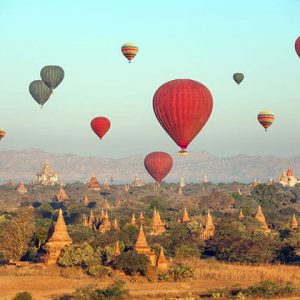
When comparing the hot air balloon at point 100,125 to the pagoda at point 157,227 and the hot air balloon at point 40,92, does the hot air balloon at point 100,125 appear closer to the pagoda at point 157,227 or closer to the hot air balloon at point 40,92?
the hot air balloon at point 40,92

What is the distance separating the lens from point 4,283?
5625cm

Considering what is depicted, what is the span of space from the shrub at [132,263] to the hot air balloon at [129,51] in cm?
3354

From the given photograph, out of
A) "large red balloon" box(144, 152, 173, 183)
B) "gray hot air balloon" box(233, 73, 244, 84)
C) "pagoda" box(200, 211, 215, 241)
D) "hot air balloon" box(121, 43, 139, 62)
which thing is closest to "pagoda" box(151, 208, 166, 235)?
"pagoda" box(200, 211, 215, 241)

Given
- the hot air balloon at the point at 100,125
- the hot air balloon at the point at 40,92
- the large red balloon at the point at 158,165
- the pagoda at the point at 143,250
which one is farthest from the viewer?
the hot air balloon at the point at 100,125

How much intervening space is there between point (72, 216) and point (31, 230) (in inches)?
2333

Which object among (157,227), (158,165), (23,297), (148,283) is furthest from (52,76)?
(23,297)

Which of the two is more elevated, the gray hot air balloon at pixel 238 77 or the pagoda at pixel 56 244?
the gray hot air balloon at pixel 238 77

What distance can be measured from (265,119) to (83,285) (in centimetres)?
4877

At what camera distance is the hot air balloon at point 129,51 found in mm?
88688

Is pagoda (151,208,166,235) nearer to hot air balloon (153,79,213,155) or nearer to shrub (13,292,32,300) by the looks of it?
hot air balloon (153,79,213,155)

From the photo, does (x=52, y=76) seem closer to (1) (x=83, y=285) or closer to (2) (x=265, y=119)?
(2) (x=265, y=119)

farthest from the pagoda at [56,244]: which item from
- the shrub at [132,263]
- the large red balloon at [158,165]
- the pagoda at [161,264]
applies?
the large red balloon at [158,165]

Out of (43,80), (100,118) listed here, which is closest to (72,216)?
(100,118)

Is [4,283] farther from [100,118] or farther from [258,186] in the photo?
[258,186]
